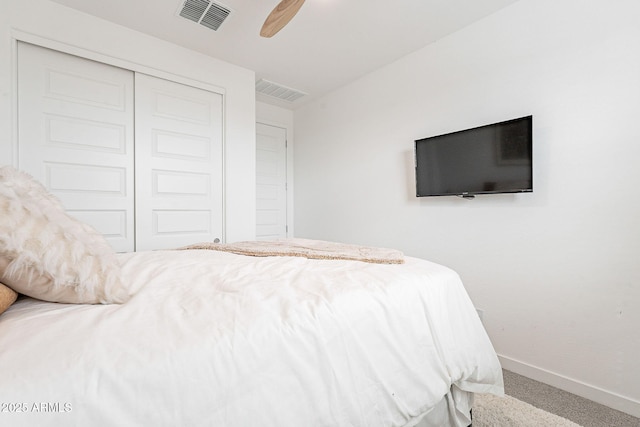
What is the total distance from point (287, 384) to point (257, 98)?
378cm

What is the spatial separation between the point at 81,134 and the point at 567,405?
3781 mm

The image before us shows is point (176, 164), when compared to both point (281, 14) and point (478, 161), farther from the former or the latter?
point (478, 161)

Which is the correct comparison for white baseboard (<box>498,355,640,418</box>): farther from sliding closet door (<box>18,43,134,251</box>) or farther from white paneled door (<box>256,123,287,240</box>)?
sliding closet door (<box>18,43,134,251</box>)

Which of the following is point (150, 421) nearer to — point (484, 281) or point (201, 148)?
point (484, 281)

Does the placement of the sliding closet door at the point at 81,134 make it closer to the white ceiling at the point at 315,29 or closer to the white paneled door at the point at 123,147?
the white paneled door at the point at 123,147

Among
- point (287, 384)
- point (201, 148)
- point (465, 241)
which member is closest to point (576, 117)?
point (465, 241)

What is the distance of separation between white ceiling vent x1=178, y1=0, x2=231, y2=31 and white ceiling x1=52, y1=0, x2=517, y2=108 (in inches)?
1.9

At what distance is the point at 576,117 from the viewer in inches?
71.9

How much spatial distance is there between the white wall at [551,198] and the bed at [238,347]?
3.53 feet

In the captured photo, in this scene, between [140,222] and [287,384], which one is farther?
[140,222]

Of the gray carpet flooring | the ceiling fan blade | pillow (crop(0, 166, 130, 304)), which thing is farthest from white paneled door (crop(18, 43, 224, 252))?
the gray carpet flooring

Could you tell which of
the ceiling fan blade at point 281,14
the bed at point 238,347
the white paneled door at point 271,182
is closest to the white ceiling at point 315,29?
the ceiling fan blade at point 281,14

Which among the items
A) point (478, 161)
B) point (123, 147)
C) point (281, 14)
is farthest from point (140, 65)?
point (478, 161)

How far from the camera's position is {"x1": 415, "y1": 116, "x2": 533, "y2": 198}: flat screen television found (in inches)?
77.6
